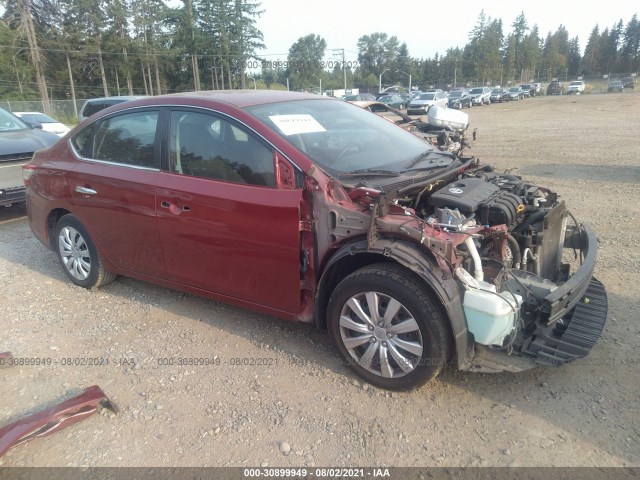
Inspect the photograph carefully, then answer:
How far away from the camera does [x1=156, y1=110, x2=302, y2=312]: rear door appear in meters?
3.15

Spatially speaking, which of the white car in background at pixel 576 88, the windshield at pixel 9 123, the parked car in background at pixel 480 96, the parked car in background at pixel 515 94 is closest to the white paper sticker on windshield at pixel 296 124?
the windshield at pixel 9 123

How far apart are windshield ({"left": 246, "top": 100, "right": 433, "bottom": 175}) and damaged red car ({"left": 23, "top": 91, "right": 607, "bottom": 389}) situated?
18mm

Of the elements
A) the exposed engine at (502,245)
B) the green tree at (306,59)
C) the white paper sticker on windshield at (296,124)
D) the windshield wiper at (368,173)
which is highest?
the green tree at (306,59)

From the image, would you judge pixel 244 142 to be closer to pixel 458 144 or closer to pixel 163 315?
pixel 163 315

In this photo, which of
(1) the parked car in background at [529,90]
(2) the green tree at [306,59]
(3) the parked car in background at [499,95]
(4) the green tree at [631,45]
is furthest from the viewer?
(4) the green tree at [631,45]

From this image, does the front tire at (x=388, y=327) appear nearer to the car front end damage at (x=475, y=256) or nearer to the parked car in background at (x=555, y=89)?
the car front end damage at (x=475, y=256)

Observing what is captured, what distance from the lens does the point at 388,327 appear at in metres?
2.90

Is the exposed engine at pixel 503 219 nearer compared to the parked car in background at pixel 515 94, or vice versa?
the exposed engine at pixel 503 219

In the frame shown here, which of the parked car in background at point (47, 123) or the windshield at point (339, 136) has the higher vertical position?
the windshield at point (339, 136)

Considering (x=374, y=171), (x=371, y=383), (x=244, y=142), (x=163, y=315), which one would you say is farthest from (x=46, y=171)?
(x=371, y=383)

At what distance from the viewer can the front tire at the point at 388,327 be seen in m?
2.75

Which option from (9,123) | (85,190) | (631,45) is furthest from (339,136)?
(631,45)

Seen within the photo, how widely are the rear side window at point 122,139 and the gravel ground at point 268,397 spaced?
4.32 ft

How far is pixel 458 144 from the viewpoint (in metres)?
5.12
